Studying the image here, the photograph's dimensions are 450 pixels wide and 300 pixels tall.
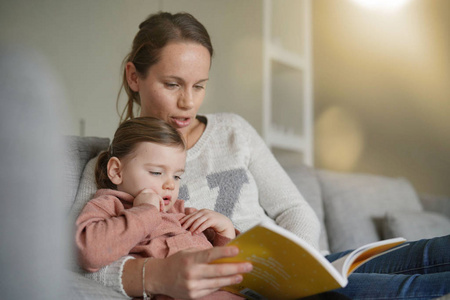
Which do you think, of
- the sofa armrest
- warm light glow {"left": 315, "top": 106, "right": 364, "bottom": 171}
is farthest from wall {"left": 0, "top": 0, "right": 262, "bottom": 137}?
the sofa armrest

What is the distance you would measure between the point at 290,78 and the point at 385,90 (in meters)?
0.72

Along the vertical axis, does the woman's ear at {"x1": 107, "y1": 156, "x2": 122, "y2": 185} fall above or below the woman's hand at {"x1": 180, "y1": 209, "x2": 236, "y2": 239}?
above

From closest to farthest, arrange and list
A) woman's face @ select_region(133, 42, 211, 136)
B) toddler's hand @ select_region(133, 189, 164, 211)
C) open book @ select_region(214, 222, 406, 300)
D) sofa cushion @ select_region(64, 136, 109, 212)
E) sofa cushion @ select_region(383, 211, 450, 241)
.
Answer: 1. open book @ select_region(214, 222, 406, 300)
2. toddler's hand @ select_region(133, 189, 164, 211)
3. sofa cushion @ select_region(64, 136, 109, 212)
4. woman's face @ select_region(133, 42, 211, 136)
5. sofa cushion @ select_region(383, 211, 450, 241)

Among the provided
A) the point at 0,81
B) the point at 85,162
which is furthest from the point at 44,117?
the point at 85,162

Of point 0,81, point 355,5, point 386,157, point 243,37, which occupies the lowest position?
point 386,157

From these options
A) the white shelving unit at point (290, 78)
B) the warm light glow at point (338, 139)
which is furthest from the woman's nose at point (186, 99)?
the warm light glow at point (338, 139)

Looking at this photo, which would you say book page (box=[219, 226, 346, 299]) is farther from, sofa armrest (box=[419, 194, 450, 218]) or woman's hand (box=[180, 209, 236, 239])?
sofa armrest (box=[419, 194, 450, 218])

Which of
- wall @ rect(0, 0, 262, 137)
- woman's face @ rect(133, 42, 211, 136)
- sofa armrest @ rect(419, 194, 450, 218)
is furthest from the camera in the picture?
sofa armrest @ rect(419, 194, 450, 218)

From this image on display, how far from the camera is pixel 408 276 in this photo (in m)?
0.94

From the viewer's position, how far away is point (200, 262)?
803mm

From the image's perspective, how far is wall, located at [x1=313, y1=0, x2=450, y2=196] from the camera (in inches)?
121

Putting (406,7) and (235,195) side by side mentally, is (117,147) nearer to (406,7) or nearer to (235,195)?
(235,195)

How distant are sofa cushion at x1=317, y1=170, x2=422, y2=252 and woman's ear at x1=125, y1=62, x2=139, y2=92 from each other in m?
1.10

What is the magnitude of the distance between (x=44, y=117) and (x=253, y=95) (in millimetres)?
2784
